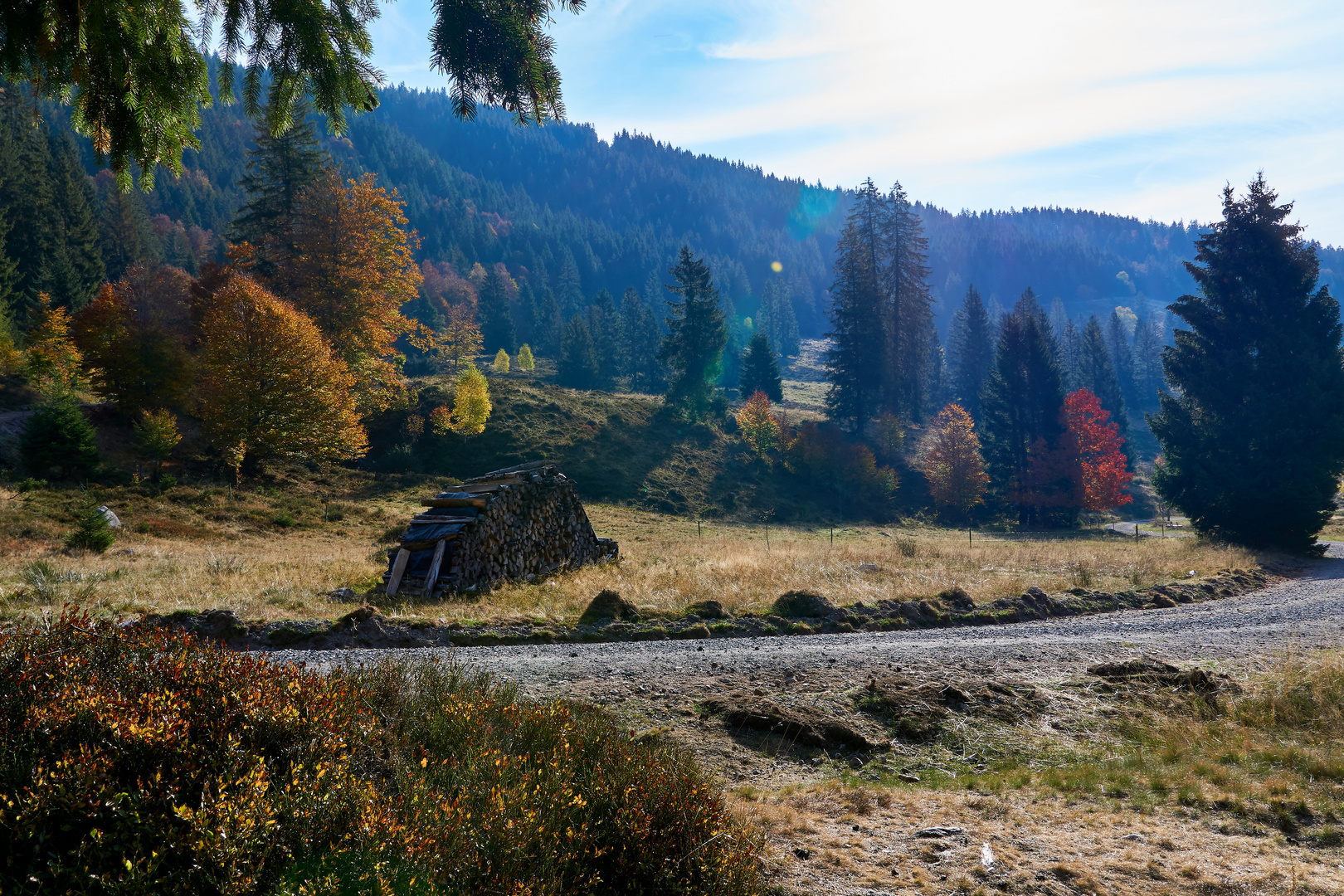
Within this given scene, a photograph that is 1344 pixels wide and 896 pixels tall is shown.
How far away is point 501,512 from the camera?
15.2 metres

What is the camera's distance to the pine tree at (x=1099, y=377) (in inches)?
3172

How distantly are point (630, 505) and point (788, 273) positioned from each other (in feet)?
482

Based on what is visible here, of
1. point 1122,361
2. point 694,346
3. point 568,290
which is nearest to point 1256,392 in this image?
point 694,346

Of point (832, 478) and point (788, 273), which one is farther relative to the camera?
point (788, 273)

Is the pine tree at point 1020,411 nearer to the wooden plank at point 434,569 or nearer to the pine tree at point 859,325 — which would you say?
the pine tree at point 859,325

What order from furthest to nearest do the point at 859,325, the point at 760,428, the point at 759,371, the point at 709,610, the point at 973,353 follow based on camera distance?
the point at 973,353 → the point at 759,371 → the point at 859,325 → the point at 760,428 → the point at 709,610

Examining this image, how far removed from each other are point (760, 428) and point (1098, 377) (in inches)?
2107

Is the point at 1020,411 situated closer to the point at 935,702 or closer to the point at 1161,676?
the point at 1161,676

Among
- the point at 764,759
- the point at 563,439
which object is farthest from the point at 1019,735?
the point at 563,439

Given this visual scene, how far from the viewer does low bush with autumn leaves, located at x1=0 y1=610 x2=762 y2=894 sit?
8.04 feet

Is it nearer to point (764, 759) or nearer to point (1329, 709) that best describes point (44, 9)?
point (764, 759)

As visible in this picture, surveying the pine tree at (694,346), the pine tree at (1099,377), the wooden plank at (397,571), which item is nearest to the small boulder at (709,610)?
the wooden plank at (397,571)

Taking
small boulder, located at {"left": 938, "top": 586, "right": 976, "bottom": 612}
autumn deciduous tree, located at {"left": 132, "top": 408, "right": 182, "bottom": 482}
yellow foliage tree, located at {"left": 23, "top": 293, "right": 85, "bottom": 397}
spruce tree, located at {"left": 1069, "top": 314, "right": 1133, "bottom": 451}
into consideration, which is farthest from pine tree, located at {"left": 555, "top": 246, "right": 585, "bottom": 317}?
small boulder, located at {"left": 938, "top": 586, "right": 976, "bottom": 612}

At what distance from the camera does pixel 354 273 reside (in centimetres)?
3619
